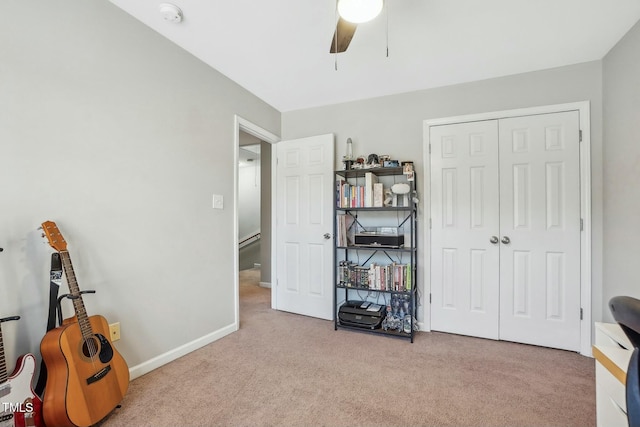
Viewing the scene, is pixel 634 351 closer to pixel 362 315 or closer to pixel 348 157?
pixel 362 315

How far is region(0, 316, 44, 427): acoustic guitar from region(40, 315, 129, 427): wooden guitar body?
0.13 feet

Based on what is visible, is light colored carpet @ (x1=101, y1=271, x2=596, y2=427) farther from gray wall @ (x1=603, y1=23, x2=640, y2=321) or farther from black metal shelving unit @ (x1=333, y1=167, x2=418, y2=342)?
gray wall @ (x1=603, y1=23, x2=640, y2=321)

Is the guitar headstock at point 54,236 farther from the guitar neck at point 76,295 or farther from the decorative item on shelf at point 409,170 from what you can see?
the decorative item on shelf at point 409,170

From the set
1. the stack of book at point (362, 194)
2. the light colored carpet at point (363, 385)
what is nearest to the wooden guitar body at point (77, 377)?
the light colored carpet at point (363, 385)

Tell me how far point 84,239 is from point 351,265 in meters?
2.16

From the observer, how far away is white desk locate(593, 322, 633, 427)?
3.52 feet

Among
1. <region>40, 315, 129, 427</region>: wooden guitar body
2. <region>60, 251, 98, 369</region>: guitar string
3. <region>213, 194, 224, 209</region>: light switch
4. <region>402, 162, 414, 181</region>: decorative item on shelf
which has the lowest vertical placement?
<region>40, 315, 129, 427</region>: wooden guitar body

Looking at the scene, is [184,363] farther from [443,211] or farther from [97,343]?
[443,211]

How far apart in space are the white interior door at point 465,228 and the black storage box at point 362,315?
1.79 feet

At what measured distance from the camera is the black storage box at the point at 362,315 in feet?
9.10

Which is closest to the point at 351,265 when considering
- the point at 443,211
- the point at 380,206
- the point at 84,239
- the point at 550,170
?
the point at 380,206

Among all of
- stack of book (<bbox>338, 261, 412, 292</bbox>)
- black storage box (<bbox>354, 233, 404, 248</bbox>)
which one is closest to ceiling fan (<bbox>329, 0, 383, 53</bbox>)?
black storage box (<bbox>354, 233, 404, 248</bbox>)

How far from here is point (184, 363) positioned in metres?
2.19

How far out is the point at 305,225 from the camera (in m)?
3.33
